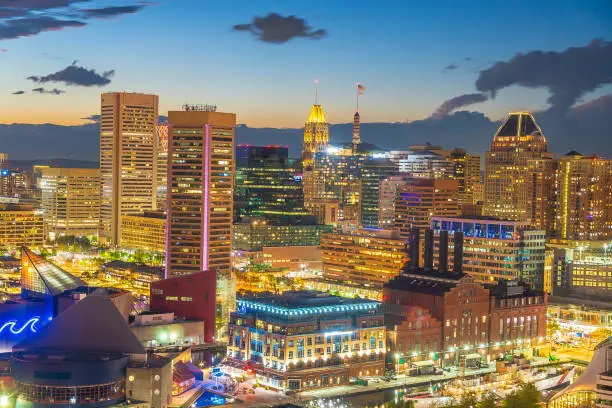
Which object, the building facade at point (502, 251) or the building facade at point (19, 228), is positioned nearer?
the building facade at point (502, 251)

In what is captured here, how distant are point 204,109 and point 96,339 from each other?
3841 centimetres

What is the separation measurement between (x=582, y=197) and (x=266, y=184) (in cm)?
4005

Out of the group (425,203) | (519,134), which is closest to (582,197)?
(519,134)

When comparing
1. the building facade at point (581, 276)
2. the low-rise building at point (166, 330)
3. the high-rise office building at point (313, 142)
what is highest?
the high-rise office building at point (313, 142)

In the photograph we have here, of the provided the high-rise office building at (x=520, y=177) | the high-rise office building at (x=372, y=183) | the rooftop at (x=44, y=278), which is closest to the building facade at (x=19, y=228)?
the rooftop at (x=44, y=278)

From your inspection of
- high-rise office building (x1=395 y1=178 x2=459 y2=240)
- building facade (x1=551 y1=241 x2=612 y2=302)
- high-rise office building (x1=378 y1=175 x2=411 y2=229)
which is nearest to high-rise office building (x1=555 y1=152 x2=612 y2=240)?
high-rise office building (x1=395 y1=178 x2=459 y2=240)

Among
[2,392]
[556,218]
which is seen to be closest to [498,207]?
[556,218]

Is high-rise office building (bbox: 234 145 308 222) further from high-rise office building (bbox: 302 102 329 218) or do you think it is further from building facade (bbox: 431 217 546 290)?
building facade (bbox: 431 217 546 290)

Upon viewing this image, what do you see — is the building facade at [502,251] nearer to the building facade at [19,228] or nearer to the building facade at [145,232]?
the building facade at [145,232]

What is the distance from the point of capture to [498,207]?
441 feet

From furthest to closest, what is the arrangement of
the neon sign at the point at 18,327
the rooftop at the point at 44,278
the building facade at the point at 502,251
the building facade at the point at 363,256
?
the building facade at the point at 363,256 → the building facade at the point at 502,251 → the rooftop at the point at 44,278 → the neon sign at the point at 18,327

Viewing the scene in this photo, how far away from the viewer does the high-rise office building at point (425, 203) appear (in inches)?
4707

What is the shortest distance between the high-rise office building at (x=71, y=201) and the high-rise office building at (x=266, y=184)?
2206cm

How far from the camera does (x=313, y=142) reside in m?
184
